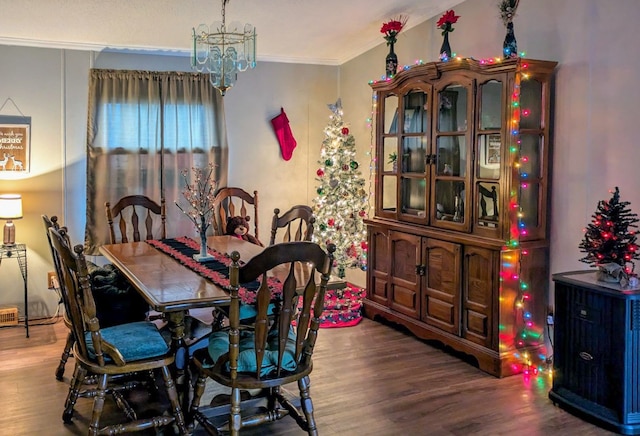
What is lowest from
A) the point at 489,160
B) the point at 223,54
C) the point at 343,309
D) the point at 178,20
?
the point at 343,309

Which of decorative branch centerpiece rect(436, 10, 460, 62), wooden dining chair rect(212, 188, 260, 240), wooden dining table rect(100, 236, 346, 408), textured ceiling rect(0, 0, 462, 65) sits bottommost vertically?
wooden dining table rect(100, 236, 346, 408)

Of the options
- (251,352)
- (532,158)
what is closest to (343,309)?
(532,158)

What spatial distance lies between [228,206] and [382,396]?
296 cm

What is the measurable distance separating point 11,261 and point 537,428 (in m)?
4.40

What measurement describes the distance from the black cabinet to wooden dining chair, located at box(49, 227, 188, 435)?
7.06ft

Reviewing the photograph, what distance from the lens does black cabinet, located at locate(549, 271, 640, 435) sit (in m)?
3.16

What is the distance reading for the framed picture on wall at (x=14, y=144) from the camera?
514 centimetres

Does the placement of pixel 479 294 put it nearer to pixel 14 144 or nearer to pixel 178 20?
pixel 178 20

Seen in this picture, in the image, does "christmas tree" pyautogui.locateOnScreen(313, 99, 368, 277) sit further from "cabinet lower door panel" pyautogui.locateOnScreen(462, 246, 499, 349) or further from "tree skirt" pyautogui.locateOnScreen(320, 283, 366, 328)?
"cabinet lower door panel" pyautogui.locateOnScreen(462, 246, 499, 349)

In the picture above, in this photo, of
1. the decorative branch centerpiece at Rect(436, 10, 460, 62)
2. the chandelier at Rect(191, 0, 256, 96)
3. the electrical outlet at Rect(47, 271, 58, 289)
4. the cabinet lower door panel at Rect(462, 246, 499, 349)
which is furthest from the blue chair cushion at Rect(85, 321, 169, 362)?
the decorative branch centerpiece at Rect(436, 10, 460, 62)

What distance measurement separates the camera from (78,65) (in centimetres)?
540

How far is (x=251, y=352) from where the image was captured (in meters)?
2.74

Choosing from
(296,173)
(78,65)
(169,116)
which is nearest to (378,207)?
(296,173)

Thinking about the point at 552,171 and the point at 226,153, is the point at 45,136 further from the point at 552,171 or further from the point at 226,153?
the point at 552,171
